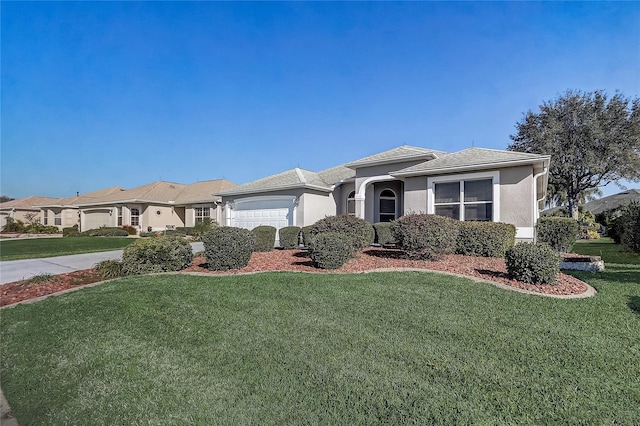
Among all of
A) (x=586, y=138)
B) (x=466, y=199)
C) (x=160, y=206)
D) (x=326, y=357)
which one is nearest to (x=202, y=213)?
(x=160, y=206)

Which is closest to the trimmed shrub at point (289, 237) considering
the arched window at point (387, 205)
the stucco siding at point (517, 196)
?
the arched window at point (387, 205)

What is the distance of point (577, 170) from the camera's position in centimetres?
2589

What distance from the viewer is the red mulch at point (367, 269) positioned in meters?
6.90

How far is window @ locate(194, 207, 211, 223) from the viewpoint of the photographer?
28.6 m

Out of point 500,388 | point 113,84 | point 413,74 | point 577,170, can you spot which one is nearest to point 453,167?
point 413,74

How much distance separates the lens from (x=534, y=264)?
681 centimetres

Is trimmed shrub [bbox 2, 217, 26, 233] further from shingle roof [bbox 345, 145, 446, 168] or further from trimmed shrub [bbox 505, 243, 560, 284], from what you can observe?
trimmed shrub [bbox 505, 243, 560, 284]

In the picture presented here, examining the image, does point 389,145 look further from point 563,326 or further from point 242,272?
point 563,326

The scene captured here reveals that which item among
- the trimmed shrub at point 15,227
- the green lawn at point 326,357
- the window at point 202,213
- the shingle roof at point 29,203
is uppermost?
the shingle roof at point 29,203

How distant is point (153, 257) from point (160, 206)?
2405 cm

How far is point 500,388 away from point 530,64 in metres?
13.2

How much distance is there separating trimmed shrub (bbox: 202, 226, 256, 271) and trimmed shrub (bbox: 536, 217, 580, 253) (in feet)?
39.0

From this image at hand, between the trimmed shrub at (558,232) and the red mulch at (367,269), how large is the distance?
4.78 metres

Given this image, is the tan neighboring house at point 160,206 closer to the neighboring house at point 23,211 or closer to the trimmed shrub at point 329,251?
the neighboring house at point 23,211
